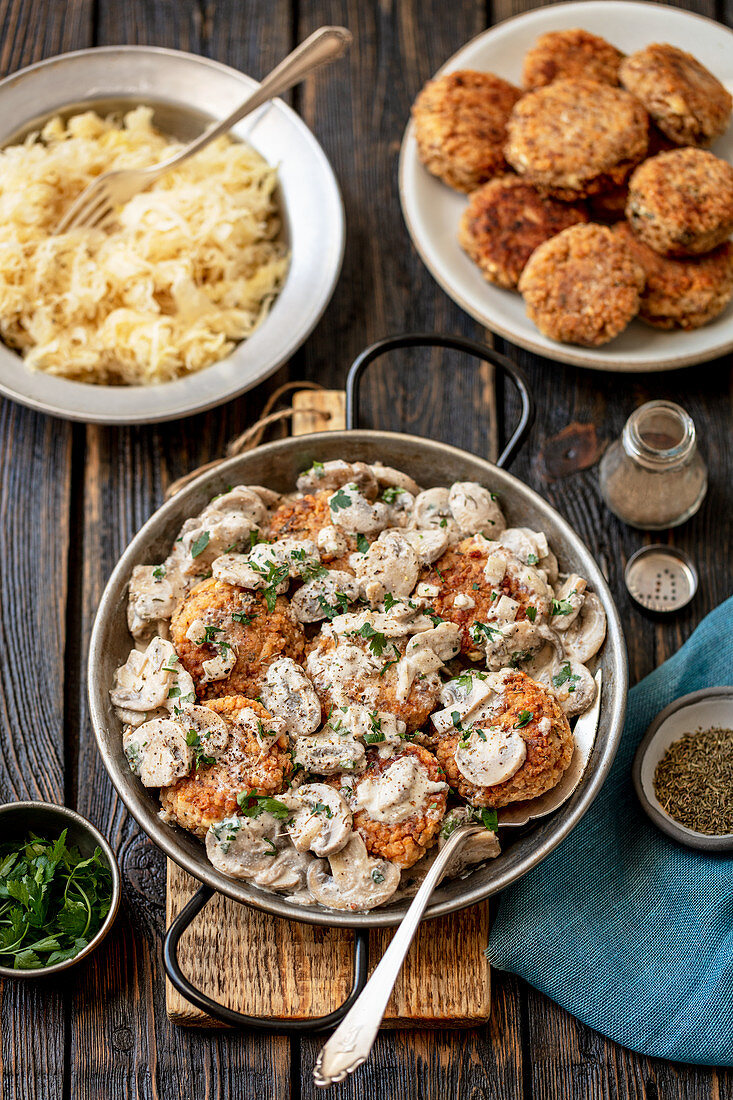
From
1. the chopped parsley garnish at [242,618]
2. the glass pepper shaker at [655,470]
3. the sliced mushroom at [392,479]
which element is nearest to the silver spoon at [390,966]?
the chopped parsley garnish at [242,618]

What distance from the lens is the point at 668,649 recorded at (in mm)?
2979

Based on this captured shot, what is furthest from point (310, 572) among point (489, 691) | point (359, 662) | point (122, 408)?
point (122, 408)

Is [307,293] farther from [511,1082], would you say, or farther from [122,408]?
[511,1082]

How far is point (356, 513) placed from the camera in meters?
2.47

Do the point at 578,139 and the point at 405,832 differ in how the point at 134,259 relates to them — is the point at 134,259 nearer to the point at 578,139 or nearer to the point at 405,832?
the point at 578,139

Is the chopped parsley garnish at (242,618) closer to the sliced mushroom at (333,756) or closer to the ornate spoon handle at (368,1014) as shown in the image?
the sliced mushroom at (333,756)

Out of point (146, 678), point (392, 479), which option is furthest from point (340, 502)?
point (146, 678)

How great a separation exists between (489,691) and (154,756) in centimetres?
75

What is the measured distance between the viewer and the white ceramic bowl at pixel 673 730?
8.36 feet

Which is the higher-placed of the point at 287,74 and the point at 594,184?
the point at 287,74

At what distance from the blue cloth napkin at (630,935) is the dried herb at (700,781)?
0.08 meters

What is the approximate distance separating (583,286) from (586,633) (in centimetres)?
110

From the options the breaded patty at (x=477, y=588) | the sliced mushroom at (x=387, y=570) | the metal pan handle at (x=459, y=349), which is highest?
the metal pan handle at (x=459, y=349)

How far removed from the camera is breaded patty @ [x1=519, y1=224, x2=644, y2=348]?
2.91 m
